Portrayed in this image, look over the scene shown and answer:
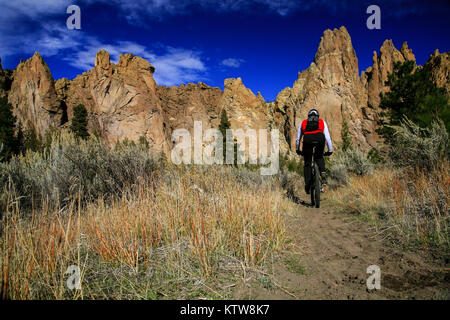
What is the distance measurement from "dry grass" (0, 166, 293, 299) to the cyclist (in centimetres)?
259

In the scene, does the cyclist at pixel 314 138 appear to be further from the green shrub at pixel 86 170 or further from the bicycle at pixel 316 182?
the green shrub at pixel 86 170

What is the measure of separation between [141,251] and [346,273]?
194 cm

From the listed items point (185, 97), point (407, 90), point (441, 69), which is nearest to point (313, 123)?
point (407, 90)

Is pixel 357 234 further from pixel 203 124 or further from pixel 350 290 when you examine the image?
pixel 203 124

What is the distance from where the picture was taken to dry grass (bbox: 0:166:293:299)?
5.43 feet

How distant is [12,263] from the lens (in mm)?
1665

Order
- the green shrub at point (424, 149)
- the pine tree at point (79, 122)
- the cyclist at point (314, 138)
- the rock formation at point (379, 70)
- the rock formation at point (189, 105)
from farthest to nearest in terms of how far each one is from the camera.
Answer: the rock formation at point (189, 105)
the rock formation at point (379, 70)
the pine tree at point (79, 122)
the cyclist at point (314, 138)
the green shrub at point (424, 149)

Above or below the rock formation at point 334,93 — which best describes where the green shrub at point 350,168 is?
below

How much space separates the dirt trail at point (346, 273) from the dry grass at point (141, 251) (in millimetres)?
240

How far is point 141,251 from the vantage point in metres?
2.26

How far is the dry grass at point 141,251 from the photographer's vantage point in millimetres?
1654
